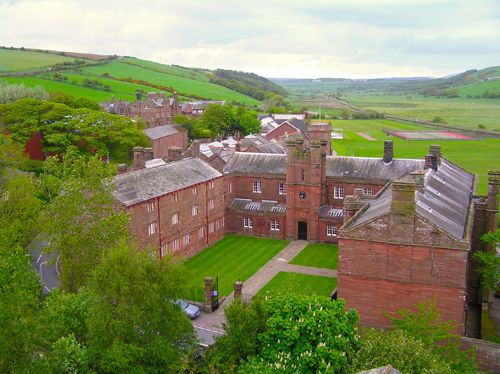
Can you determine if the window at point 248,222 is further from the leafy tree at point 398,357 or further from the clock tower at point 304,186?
the leafy tree at point 398,357

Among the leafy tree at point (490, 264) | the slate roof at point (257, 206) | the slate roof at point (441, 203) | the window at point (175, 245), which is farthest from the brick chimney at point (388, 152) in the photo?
the window at point (175, 245)

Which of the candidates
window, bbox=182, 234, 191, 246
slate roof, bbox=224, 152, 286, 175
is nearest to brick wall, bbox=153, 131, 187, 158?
slate roof, bbox=224, 152, 286, 175

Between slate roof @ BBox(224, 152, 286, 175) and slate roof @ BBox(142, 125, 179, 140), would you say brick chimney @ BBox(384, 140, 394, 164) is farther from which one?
slate roof @ BBox(142, 125, 179, 140)

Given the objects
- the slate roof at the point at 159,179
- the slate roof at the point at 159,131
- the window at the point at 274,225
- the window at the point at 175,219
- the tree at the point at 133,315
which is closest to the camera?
the tree at the point at 133,315

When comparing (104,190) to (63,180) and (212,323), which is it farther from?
(212,323)

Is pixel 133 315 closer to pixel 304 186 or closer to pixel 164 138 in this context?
pixel 304 186

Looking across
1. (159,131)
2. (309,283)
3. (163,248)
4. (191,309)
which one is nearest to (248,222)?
(163,248)
